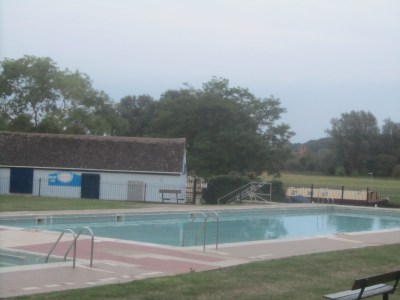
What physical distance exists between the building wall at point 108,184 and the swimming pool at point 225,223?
26.5ft

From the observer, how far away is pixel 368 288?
25.0ft

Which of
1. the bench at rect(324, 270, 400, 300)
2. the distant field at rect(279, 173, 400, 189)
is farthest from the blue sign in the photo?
the bench at rect(324, 270, 400, 300)

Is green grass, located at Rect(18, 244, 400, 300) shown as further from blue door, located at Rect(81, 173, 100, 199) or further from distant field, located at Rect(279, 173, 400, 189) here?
distant field, located at Rect(279, 173, 400, 189)

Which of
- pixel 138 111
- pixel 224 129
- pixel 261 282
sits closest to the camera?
pixel 261 282

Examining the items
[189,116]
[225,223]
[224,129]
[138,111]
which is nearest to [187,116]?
[189,116]

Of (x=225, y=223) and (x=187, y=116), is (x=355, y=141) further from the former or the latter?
(x=225, y=223)

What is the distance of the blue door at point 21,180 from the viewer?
3594cm

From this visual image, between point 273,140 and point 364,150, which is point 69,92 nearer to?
point 273,140

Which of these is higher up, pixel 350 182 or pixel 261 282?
pixel 350 182

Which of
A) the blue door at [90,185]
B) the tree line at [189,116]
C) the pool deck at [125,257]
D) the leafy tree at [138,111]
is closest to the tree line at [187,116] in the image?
the tree line at [189,116]

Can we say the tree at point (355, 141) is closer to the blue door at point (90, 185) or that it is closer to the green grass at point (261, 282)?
the blue door at point (90, 185)

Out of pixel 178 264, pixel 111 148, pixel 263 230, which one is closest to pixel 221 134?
pixel 111 148

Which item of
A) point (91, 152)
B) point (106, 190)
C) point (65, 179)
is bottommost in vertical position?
point (106, 190)

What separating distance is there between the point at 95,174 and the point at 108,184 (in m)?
1.02
